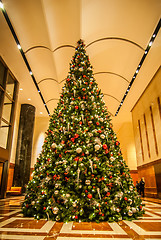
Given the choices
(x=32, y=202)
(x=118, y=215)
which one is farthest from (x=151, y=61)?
(x=32, y=202)

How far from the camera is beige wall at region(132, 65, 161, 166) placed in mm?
8688

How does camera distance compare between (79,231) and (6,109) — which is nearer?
(79,231)

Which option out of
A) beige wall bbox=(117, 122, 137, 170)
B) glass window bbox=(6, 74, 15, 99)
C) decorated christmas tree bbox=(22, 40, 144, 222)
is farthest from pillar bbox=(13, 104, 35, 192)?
beige wall bbox=(117, 122, 137, 170)

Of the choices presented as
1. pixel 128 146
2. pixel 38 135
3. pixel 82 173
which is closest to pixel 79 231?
pixel 82 173

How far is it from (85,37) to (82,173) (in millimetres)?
5718

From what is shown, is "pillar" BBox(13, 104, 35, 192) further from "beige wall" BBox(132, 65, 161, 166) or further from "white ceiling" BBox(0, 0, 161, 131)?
"beige wall" BBox(132, 65, 161, 166)

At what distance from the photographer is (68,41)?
716 centimetres

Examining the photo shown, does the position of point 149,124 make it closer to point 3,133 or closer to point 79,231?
point 3,133

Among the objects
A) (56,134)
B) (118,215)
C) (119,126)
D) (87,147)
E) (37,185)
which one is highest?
(119,126)

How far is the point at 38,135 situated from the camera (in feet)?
49.3

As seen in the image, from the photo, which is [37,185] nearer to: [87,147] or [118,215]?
[87,147]

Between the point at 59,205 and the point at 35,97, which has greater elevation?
the point at 35,97

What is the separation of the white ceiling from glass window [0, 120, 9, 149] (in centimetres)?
301

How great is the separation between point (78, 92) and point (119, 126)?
14.5m
